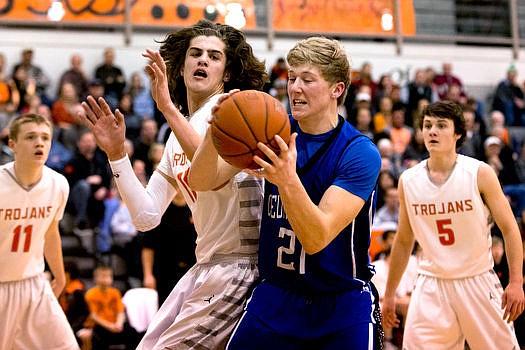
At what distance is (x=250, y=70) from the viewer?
4199mm

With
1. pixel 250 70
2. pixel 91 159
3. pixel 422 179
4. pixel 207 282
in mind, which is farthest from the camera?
pixel 91 159

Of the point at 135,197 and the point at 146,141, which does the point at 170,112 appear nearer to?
the point at 135,197

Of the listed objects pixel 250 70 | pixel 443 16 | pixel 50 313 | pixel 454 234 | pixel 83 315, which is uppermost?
pixel 443 16

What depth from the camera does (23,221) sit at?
557 centimetres

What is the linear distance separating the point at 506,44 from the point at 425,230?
12834mm

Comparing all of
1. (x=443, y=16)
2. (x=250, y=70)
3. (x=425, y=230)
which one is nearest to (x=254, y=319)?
(x=250, y=70)

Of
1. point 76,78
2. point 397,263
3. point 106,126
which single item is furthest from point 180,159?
point 76,78

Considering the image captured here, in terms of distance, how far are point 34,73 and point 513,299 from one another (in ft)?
31.6

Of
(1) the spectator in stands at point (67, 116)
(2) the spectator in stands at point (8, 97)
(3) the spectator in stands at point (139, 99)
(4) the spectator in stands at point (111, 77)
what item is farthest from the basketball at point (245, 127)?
(3) the spectator in stands at point (139, 99)

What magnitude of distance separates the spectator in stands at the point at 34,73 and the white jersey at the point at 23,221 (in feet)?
22.4

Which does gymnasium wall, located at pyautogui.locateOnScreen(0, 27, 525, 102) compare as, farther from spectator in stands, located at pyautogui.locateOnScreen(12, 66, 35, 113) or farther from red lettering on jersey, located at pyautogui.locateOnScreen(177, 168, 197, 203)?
red lettering on jersey, located at pyautogui.locateOnScreen(177, 168, 197, 203)

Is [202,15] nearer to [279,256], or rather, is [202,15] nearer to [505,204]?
[505,204]

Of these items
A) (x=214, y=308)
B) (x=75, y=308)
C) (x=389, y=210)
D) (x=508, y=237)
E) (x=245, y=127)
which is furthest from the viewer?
(x=389, y=210)

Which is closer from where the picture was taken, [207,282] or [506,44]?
[207,282]
